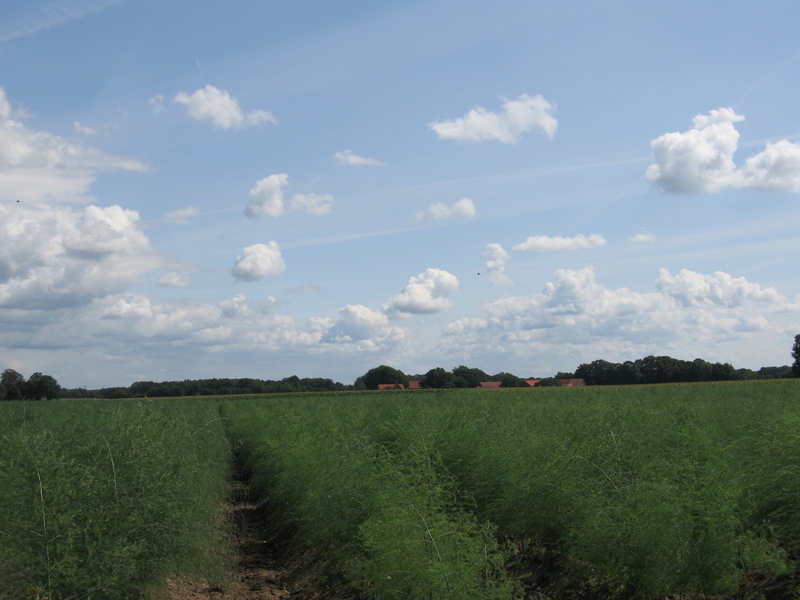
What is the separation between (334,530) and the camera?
9.26 metres

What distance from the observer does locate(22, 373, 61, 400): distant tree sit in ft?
94.6

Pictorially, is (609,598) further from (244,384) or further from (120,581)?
(244,384)

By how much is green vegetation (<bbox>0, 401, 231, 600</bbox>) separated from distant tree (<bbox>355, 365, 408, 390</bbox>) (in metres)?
69.2

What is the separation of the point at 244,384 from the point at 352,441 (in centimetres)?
7145

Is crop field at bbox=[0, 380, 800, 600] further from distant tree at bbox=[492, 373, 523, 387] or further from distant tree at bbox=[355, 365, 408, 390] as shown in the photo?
distant tree at bbox=[355, 365, 408, 390]

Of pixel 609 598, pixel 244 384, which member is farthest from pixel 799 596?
pixel 244 384

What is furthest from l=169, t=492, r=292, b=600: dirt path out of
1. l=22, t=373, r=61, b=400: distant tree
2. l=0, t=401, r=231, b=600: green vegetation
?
l=22, t=373, r=61, b=400: distant tree

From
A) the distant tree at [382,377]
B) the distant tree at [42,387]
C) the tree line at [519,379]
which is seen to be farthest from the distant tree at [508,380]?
the distant tree at [42,387]

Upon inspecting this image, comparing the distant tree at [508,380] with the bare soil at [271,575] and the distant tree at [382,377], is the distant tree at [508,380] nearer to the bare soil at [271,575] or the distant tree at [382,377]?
the distant tree at [382,377]

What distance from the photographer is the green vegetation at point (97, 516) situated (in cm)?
655

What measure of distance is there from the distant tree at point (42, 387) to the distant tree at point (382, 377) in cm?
4792

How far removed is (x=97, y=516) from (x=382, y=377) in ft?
236

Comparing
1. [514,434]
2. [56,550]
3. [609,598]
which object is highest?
[514,434]

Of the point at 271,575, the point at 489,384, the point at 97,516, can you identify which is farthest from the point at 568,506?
the point at 489,384
